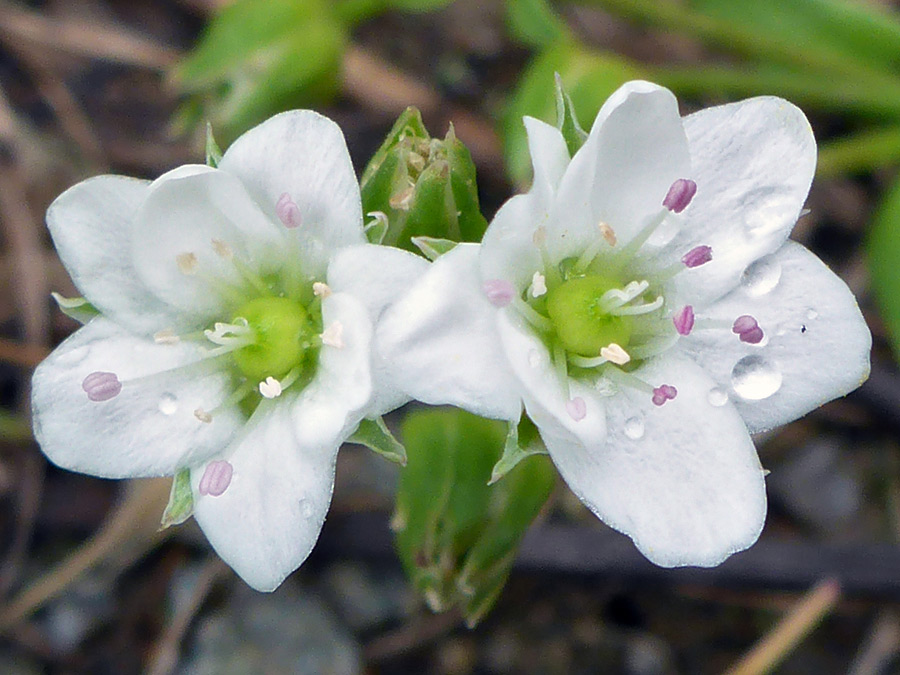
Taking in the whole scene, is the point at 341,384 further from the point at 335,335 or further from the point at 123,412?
the point at 123,412

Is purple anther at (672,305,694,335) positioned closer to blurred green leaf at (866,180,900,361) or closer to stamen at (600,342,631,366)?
stamen at (600,342,631,366)

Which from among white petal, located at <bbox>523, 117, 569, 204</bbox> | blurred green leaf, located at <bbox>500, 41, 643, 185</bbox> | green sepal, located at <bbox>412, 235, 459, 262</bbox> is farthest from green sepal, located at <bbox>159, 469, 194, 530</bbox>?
blurred green leaf, located at <bbox>500, 41, 643, 185</bbox>

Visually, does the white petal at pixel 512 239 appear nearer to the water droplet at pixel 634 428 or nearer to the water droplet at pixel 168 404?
the water droplet at pixel 634 428

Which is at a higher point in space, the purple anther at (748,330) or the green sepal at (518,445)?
the purple anther at (748,330)

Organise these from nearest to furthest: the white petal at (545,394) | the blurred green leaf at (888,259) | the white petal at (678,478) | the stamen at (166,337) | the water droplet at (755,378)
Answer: the white petal at (545,394), the white petal at (678,478), the water droplet at (755,378), the stamen at (166,337), the blurred green leaf at (888,259)

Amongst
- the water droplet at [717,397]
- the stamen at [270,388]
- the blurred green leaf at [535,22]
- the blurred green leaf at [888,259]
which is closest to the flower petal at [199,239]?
the stamen at [270,388]

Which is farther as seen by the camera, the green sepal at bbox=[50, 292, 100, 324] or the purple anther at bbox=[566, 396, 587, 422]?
the green sepal at bbox=[50, 292, 100, 324]
